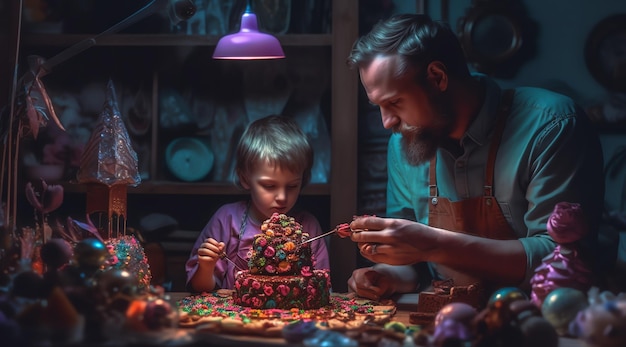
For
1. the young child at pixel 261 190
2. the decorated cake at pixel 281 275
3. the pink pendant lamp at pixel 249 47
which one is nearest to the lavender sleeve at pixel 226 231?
the young child at pixel 261 190

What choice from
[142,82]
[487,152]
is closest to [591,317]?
[487,152]

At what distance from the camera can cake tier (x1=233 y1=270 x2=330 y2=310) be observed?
2.42 meters

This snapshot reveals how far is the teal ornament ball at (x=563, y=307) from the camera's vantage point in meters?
1.81

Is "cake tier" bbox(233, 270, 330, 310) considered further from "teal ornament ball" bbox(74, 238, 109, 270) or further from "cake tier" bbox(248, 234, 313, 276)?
"teal ornament ball" bbox(74, 238, 109, 270)

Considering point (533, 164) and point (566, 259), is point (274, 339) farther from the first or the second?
point (533, 164)

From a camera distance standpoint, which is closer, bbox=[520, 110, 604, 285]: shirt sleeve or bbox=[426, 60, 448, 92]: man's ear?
bbox=[520, 110, 604, 285]: shirt sleeve

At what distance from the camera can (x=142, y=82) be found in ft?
11.7

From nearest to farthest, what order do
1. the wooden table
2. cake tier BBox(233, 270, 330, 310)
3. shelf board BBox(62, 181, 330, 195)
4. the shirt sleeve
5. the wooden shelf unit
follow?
the wooden table, cake tier BBox(233, 270, 330, 310), the shirt sleeve, the wooden shelf unit, shelf board BBox(62, 181, 330, 195)

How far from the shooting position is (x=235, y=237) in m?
3.07

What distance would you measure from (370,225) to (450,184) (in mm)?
543

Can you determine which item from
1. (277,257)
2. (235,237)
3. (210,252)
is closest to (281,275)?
(277,257)

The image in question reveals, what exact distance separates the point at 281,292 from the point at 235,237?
69 centimetres

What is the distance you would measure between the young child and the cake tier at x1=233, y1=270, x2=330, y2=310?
0.33m

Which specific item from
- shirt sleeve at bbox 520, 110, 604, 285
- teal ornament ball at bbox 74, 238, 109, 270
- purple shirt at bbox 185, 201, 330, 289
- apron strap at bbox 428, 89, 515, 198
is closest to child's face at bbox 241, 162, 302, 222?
purple shirt at bbox 185, 201, 330, 289
